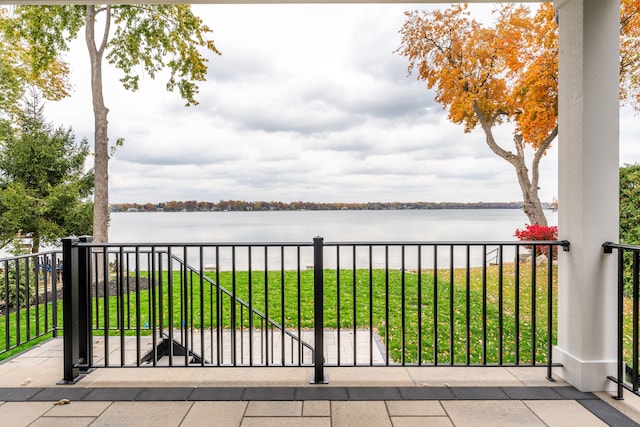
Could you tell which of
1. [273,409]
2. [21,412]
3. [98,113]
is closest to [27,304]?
[21,412]

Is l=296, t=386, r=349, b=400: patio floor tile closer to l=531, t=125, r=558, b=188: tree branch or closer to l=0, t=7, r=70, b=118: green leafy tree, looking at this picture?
l=531, t=125, r=558, b=188: tree branch

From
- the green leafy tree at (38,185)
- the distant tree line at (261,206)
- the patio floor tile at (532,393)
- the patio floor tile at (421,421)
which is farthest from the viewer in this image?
the green leafy tree at (38,185)

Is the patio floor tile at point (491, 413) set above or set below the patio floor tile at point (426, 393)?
above

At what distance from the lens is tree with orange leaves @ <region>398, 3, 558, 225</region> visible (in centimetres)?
736

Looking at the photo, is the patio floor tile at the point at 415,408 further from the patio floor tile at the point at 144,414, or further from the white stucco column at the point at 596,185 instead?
the patio floor tile at the point at 144,414

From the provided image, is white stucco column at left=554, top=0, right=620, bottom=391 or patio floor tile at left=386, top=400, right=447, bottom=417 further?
white stucco column at left=554, top=0, right=620, bottom=391

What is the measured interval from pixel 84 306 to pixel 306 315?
13.6 feet

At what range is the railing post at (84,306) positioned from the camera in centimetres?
268

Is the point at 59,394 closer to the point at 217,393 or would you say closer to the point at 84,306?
the point at 84,306

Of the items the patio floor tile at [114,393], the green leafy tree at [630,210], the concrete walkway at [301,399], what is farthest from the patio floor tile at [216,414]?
the green leafy tree at [630,210]

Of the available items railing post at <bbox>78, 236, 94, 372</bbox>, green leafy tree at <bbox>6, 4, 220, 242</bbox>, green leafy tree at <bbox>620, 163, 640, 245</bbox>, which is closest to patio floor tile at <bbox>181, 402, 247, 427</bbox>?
railing post at <bbox>78, 236, 94, 372</bbox>

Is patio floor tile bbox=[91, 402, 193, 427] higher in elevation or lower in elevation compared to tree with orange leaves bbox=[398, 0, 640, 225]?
lower

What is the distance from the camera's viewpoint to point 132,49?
24.7 feet

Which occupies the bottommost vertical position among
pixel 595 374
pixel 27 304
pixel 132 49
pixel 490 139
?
pixel 595 374
